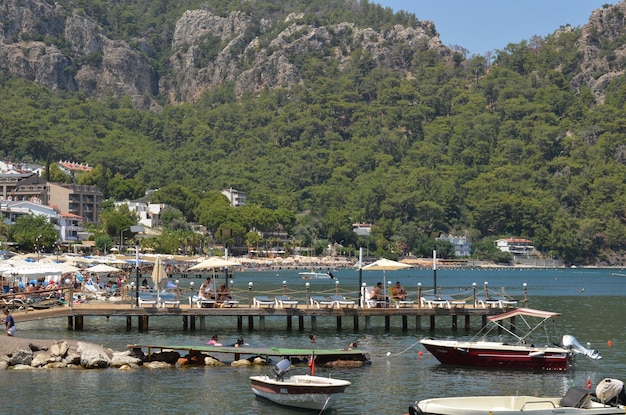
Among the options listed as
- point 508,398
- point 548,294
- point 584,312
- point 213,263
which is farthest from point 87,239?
point 508,398

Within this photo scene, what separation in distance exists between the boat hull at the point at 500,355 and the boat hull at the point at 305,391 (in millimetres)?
10440

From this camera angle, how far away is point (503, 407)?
3284 cm

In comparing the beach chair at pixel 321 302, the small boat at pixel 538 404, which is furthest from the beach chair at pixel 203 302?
the small boat at pixel 538 404

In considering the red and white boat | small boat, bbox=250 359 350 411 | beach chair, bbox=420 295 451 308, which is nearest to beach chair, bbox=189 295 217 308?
beach chair, bbox=420 295 451 308

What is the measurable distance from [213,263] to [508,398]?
3150 cm

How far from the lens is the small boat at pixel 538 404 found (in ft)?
104

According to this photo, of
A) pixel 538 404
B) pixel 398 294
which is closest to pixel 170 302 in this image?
pixel 398 294

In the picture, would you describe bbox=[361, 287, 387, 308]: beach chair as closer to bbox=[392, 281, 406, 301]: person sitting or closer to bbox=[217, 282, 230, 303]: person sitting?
bbox=[392, 281, 406, 301]: person sitting

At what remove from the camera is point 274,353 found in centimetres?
4403

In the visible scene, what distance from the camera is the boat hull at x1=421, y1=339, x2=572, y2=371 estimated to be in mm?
44844

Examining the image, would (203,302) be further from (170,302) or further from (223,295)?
(170,302)

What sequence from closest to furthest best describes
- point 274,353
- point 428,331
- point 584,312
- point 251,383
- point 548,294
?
point 251,383, point 274,353, point 428,331, point 584,312, point 548,294

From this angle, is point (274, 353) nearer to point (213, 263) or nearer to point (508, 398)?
point (508, 398)

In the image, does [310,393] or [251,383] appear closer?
[310,393]
